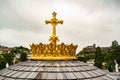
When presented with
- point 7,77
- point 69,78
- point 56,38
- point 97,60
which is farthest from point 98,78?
point 97,60

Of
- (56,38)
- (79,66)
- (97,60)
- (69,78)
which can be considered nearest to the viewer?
(69,78)

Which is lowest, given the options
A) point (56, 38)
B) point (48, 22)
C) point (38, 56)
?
point (38, 56)

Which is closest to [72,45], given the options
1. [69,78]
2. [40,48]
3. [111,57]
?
[40,48]

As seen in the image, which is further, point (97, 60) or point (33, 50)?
point (97, 60)

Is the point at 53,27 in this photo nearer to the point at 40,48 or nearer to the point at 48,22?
the point at 48,22

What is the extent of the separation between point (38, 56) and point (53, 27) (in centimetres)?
180

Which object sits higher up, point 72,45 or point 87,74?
point 72,45

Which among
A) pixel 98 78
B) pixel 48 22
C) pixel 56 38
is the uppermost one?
pixel 48 22

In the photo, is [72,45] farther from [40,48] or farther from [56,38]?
[40,48]

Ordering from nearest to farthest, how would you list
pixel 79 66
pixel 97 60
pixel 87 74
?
pixel 87 74, pixel 79 66, pixel 97 60

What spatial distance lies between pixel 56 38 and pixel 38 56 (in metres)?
1.35

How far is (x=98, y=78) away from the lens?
998 cm

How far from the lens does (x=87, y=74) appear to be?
988cm

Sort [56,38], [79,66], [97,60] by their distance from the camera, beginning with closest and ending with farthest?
[79,66]
[56,38]
[97,60]
